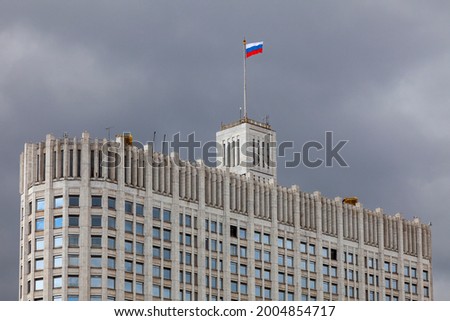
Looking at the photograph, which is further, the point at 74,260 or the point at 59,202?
the point at 59,202

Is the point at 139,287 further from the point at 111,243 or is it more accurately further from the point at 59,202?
the point at 59,202

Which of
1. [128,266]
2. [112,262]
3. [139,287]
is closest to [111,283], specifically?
[112,262]

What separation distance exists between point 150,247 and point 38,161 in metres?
19.3

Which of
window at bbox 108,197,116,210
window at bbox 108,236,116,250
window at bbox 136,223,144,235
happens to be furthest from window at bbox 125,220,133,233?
window at bbox 108,197,116,210

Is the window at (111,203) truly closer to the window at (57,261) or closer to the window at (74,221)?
the window at (74,221)

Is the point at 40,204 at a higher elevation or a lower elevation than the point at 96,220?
higher

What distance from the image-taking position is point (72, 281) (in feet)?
632

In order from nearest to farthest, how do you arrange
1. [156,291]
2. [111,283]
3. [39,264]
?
[39,264], [111,283], [156,291]

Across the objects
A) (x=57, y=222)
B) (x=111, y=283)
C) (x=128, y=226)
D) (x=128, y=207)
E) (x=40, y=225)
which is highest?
(x=128, y=207)

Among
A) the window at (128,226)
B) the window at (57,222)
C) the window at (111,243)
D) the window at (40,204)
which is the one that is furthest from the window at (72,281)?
the window at (40,204)

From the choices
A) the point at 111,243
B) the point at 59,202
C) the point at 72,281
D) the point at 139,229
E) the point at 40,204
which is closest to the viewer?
the point at 72,281

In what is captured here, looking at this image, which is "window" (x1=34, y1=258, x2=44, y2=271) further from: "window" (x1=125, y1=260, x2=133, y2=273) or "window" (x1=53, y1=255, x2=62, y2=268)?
"window" (x1=125, y1=260, x2=133, y2=273)
